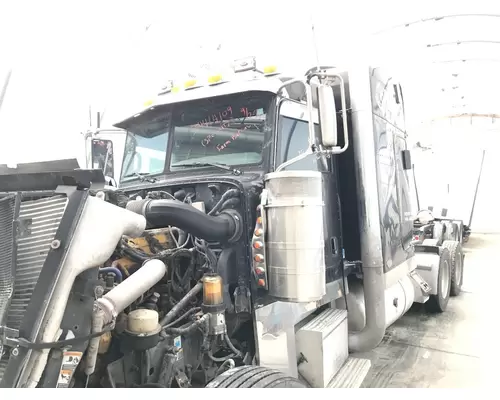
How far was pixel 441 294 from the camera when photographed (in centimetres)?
486

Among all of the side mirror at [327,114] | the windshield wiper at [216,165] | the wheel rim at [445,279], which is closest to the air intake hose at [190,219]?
the windshield wiper at [216,165]

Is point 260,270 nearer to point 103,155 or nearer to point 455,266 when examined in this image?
point 103,155

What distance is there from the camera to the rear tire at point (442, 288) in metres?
4.82

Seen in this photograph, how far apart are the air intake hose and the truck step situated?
1.18m

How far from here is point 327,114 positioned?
2277 millimetres

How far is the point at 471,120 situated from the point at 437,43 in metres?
1.94

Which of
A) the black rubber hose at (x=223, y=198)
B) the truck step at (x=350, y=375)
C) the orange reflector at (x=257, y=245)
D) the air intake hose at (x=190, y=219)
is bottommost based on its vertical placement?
the truck step at (x=350, y=375)

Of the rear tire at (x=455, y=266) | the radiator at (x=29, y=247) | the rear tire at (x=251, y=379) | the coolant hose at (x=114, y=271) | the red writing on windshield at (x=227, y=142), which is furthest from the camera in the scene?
the rear tire at (x=455, y=266)

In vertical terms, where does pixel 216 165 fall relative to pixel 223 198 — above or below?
above

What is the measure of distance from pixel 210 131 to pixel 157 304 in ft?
3.92

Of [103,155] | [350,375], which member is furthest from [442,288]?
[103,155]

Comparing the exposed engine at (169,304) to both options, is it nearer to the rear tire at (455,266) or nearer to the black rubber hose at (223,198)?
the black rubber hose at (223,198)

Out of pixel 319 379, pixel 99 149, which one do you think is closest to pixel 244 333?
pixel 319 379

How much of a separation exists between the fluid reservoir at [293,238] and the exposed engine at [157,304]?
0.70 ft
